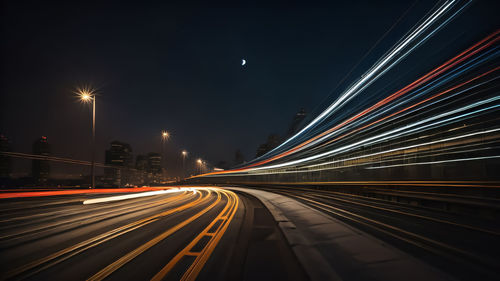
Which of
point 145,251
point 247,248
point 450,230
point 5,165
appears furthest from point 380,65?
point 5,165

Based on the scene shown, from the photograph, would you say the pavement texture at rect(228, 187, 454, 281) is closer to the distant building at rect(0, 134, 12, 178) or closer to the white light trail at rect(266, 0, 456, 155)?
the white light trail at rect(266, 0, 456, 155)

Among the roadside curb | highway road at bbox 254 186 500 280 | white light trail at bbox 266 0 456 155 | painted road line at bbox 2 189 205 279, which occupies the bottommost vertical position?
highway road at bbox 254 186 500 280

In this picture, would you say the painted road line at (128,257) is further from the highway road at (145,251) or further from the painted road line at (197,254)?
the painted road line at (197,254)

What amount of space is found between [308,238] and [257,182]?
3900cm

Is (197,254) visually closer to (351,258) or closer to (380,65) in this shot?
(351,258)

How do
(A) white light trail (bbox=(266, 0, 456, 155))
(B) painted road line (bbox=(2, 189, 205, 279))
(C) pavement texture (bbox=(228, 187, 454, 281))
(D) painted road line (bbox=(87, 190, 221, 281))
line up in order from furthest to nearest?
(A) white light trail (bbox=(266, 0, 456, 155)) → (B) painted road line (bbox=(2, 189, 205, 279)) → (D) painted road line (bbox=(87, 190, 221, 281)) → (C) pavement texture (bbox=(228, 187, 454, 281))

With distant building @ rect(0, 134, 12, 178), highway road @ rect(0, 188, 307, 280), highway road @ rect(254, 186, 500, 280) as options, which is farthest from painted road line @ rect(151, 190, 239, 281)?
distant building @ rect(0, 134, 12, 178)

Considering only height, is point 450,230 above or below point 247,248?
below

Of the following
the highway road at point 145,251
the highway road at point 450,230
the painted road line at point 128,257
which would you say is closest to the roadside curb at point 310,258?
the highway road at point 145,251

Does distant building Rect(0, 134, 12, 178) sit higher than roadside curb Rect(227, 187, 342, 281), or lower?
higher

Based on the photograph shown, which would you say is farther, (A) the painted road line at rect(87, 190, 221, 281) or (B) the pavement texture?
(A) the painted road line at rect(87, 190, 221, 281)

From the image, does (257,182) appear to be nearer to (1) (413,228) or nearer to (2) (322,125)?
(2) (322,125)

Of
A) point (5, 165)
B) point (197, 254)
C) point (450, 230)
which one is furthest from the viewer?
point (5, 165)

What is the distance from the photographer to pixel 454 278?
3549 millimetres
